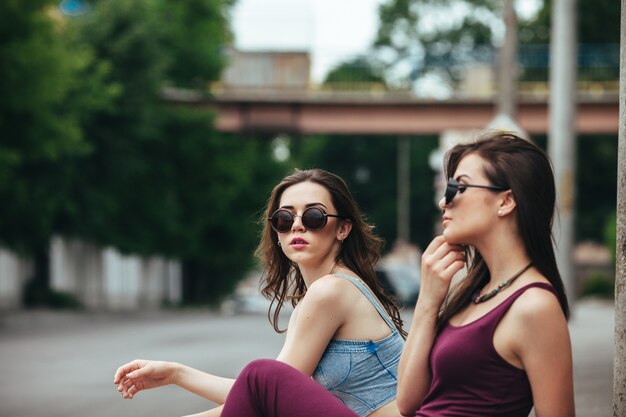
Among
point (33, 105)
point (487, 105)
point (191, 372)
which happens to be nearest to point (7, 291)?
point (33, 105)

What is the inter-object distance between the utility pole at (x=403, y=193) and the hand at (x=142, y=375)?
200ft

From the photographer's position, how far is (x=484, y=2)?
65.5 m

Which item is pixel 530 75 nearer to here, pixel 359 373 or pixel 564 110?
pixel 564 110

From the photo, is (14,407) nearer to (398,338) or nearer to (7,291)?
(398,338)

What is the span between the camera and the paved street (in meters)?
10.2

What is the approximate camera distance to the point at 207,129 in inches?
1682

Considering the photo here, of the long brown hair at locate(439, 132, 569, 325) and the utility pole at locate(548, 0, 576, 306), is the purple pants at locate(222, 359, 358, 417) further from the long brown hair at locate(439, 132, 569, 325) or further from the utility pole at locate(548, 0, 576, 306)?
the utility pole at locate(548, 0, 576, 306)

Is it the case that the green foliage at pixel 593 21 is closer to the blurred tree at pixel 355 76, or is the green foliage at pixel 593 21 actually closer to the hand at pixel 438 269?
the blurred tree at pixel 355 76

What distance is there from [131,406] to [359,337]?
650 cm

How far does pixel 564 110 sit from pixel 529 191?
16.9 m

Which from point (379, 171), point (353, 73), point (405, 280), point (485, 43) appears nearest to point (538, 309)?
point (405, 280)

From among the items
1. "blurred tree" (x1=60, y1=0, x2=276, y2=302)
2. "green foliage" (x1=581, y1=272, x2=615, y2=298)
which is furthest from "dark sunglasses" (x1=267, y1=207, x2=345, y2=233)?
"green foliage" (x1=581, y1=272, x2=615, y2=298)

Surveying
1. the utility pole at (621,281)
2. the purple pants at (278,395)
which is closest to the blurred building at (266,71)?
the utility pole at (621,281)

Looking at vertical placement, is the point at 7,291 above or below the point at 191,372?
below
